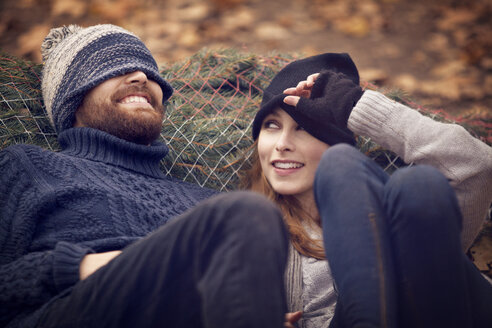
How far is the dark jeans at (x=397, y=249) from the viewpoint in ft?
3.01

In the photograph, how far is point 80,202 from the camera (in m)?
1.32

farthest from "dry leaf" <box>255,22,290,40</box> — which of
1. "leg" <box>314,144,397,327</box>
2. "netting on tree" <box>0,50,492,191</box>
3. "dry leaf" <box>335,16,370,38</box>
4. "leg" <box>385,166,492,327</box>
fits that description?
"leg" <box>385,166,492,327</box>

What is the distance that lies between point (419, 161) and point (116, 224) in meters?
1.03

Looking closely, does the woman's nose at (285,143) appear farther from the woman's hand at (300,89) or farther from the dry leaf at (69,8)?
the dry leaf at (69,8)

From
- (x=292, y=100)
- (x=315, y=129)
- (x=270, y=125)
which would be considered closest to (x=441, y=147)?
(x=315, y=129)

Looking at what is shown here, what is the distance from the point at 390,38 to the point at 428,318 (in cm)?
366

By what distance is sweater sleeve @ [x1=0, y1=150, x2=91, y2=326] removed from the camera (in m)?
1.03

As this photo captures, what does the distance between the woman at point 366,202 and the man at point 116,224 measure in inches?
7.5

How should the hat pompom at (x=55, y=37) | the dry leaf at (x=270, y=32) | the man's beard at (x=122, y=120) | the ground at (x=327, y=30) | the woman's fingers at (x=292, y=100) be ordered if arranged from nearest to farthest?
1. the woman's fingers at (x=292, y=100)
2. the man's beard at (x=122, y=120)
3. the hat pompom at (x=55, y=37)
4. the ground at (x=327, y=30)
5. the dry leaf at (x=270, y=32)

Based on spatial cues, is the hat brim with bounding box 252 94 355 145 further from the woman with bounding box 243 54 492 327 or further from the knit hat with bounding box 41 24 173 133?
the knit hat with bounding box 41 24 173 133

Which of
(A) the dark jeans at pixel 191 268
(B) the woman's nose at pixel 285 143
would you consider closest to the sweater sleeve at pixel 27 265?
(A) the dark jeans at pixel 191 268

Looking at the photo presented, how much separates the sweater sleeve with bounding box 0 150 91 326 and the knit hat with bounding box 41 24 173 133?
0.61 m

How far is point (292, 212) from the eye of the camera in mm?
1610

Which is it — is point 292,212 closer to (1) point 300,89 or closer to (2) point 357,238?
(1) point 300,89
